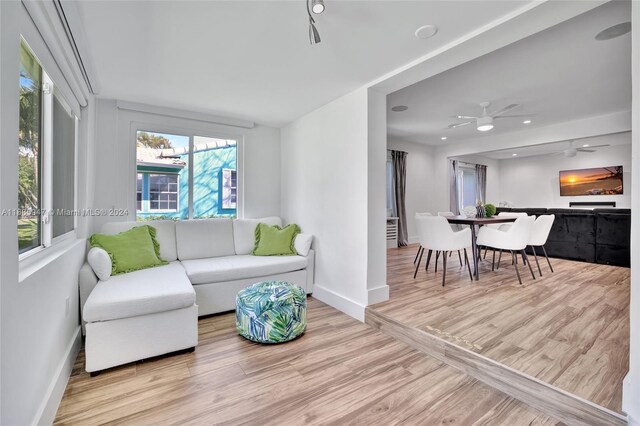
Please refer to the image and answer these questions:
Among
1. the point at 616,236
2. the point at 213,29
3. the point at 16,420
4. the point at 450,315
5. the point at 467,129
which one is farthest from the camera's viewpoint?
the point at 467,129

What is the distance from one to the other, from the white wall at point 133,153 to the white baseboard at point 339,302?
1516 mm

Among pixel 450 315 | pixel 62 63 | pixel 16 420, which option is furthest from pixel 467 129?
pixel 16 420

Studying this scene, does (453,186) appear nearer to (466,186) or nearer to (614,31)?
(466,186)

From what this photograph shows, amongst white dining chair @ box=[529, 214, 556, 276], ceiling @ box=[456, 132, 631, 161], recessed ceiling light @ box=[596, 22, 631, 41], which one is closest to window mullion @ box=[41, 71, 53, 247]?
recessed ceiling light @ box=[596, 22, 631, 41]

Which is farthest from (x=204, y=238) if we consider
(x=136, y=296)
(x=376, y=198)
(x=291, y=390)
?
(x=291, y=390)

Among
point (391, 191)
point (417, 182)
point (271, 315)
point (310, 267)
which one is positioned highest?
point (417, 182)

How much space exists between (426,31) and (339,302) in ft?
8.57

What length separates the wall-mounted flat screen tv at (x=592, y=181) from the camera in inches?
275

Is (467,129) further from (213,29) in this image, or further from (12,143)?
(12,143)

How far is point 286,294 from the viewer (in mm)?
2549

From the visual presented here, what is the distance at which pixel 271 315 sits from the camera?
245 centimetres

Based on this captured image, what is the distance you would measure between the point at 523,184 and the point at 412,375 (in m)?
8.71

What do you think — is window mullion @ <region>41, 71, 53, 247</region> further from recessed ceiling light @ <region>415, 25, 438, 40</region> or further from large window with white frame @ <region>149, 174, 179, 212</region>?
recessed ceiling light @ <region>415, 25, 438, 40</region>

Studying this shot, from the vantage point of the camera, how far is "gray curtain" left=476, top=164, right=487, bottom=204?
824 centimetres
